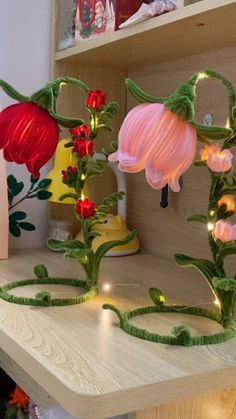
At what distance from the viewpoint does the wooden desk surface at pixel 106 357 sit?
1.94ft

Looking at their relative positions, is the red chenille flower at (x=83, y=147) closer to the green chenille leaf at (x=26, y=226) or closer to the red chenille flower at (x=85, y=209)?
the red chenille flower at (x=85, y=209)

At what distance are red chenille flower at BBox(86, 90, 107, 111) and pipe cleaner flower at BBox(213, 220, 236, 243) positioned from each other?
12.4 inches

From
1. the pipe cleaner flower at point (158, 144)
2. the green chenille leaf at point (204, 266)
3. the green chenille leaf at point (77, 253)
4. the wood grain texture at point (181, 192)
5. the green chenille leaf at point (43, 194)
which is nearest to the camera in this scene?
the pipe cleaner flower at point (158, 144)

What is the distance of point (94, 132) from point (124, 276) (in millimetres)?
323

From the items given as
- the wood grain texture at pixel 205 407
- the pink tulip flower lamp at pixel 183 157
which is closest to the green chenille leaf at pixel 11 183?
the pink tulip flower lamp at pixel 183 157

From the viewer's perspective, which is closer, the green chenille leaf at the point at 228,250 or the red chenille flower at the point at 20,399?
the green chenille leaf at the point at 228,250

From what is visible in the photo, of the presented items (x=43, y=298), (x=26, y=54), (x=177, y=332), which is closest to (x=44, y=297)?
(x=43, y=298)

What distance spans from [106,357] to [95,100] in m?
0.44

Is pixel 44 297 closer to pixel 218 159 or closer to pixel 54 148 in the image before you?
pixel 54 148

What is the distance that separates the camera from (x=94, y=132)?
0.97m

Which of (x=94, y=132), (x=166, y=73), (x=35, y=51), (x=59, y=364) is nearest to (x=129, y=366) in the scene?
(x=59, y=364)

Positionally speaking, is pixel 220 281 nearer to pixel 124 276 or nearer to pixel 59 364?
pixel 59 364

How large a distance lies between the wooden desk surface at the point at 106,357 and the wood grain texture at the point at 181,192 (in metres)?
0.34

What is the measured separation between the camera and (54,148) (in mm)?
889
